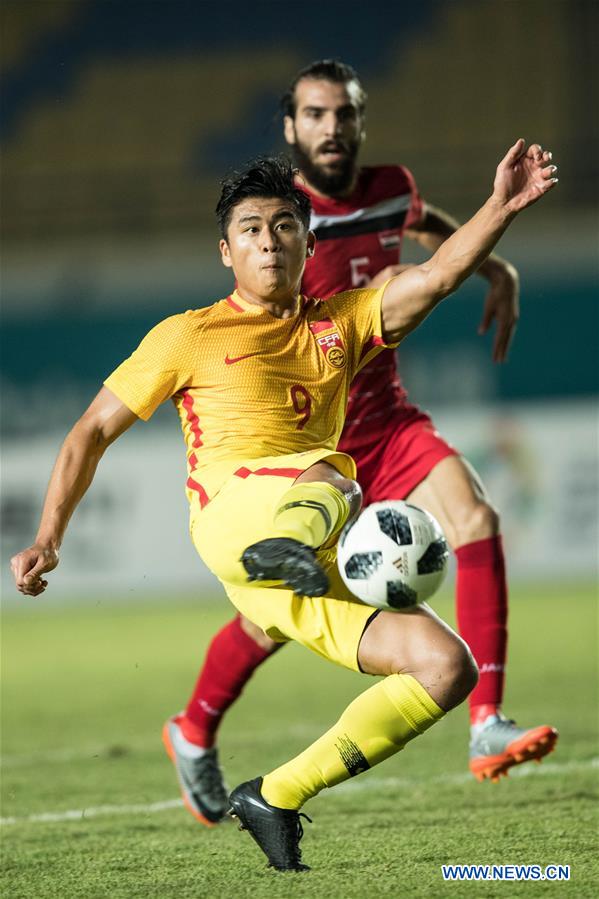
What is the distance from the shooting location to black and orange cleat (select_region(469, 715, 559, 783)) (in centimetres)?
398

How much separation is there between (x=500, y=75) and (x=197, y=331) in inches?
595

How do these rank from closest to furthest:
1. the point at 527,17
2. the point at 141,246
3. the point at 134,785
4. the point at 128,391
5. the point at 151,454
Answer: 1. the point at 128,391
2. the point at 134,785
3. the point at 151,454
4. the point at 141,246
5. the point at 527,17

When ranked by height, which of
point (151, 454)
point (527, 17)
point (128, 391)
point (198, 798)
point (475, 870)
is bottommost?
point (151, 454)

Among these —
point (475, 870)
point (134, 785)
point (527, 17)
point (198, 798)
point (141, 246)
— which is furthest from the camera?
point (527, 17)

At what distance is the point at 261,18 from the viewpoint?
1875 cm

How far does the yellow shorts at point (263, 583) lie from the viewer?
334 centimetres

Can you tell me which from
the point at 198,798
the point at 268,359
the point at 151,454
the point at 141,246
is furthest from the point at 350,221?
the point at 141,246

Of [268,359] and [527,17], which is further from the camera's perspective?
[527,17]

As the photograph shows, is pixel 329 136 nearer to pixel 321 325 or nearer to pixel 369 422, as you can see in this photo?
pixel 369 422

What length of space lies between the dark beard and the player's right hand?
1.89 m

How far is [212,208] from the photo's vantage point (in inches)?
669

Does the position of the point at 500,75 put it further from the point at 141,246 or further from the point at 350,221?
the point at 350,221

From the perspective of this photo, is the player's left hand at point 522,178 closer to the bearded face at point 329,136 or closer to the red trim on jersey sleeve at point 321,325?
the red trim on jersey sleeve at point 321,325

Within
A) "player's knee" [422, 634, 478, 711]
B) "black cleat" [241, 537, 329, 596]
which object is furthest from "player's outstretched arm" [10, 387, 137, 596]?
"player's knee" [422, 634, 478, 711]
